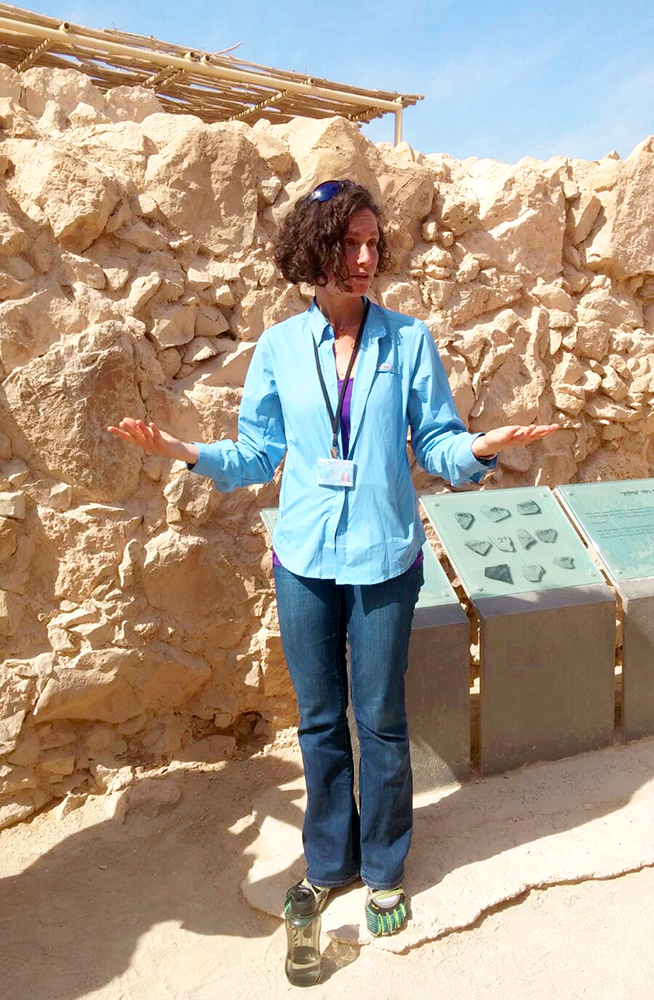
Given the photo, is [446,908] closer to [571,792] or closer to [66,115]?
[571,792]

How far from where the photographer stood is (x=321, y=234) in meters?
2.19

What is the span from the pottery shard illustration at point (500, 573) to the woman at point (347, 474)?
0.97 metres

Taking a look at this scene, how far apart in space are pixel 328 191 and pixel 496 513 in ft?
5.47

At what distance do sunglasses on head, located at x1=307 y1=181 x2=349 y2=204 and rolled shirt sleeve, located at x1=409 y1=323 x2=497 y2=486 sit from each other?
43 cm

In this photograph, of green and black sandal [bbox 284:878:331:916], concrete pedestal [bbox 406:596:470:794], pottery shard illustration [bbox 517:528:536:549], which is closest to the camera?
green and black sandal [bbox 284:878:331:916]

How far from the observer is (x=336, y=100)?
4.98 metres

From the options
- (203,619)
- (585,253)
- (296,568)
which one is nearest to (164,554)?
(203,619)

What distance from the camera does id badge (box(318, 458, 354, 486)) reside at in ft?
7.11

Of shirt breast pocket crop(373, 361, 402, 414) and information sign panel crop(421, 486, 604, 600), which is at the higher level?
shirt breast pocket crop(373, 361, 402, 414)

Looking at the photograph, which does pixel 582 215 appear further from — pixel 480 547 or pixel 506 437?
pixel 506 437

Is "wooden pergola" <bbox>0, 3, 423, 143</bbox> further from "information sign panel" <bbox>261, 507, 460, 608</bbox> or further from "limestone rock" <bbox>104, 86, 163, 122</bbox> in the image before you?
"information sign panel" <bbox>261, 507, 460, 608</bbox>

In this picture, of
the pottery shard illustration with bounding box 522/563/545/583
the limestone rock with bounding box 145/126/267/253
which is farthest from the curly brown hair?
the pottery shard illustration with bounding box 522/563/545/583

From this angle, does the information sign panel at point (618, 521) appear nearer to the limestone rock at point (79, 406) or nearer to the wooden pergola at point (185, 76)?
the limestone rock at point (79, 406)

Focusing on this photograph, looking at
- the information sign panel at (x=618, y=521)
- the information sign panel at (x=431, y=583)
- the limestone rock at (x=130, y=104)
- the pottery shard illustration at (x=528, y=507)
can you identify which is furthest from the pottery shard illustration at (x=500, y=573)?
the limestone rock at (x=130, y=104)
